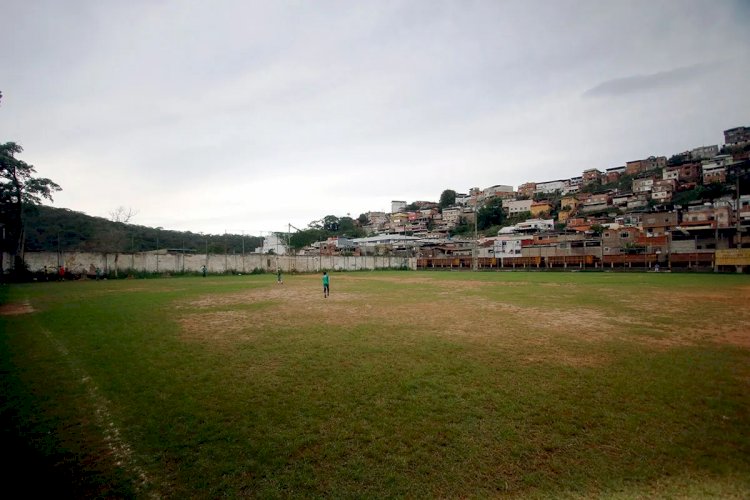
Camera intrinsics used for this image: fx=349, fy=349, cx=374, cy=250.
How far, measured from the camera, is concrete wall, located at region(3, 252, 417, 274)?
3269 cm

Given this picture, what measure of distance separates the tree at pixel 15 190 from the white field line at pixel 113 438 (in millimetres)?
37397

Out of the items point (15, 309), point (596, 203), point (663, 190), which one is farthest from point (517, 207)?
point (15, 309)

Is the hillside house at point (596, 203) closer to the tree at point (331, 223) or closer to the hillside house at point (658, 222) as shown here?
the hillside house at point (658, 222)

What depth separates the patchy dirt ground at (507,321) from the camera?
9602mm

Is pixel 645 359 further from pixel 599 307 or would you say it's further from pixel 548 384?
pixel 599 307

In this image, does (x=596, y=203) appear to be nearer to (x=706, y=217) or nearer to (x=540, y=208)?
(x=540, y=208)

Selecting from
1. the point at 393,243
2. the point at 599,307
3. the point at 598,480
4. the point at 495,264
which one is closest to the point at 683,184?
the point at 495,264

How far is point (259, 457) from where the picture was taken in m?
4.29

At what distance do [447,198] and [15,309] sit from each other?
145864mm

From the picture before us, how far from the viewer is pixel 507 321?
1244cm

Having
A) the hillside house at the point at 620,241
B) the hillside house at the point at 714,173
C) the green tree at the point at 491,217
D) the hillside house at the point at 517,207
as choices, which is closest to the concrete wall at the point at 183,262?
the hillside house at the point at 620,241

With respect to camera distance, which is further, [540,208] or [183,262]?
[540,208]

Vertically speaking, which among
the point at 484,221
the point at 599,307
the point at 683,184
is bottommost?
the point at 599,307

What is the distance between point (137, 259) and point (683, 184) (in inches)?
4654
